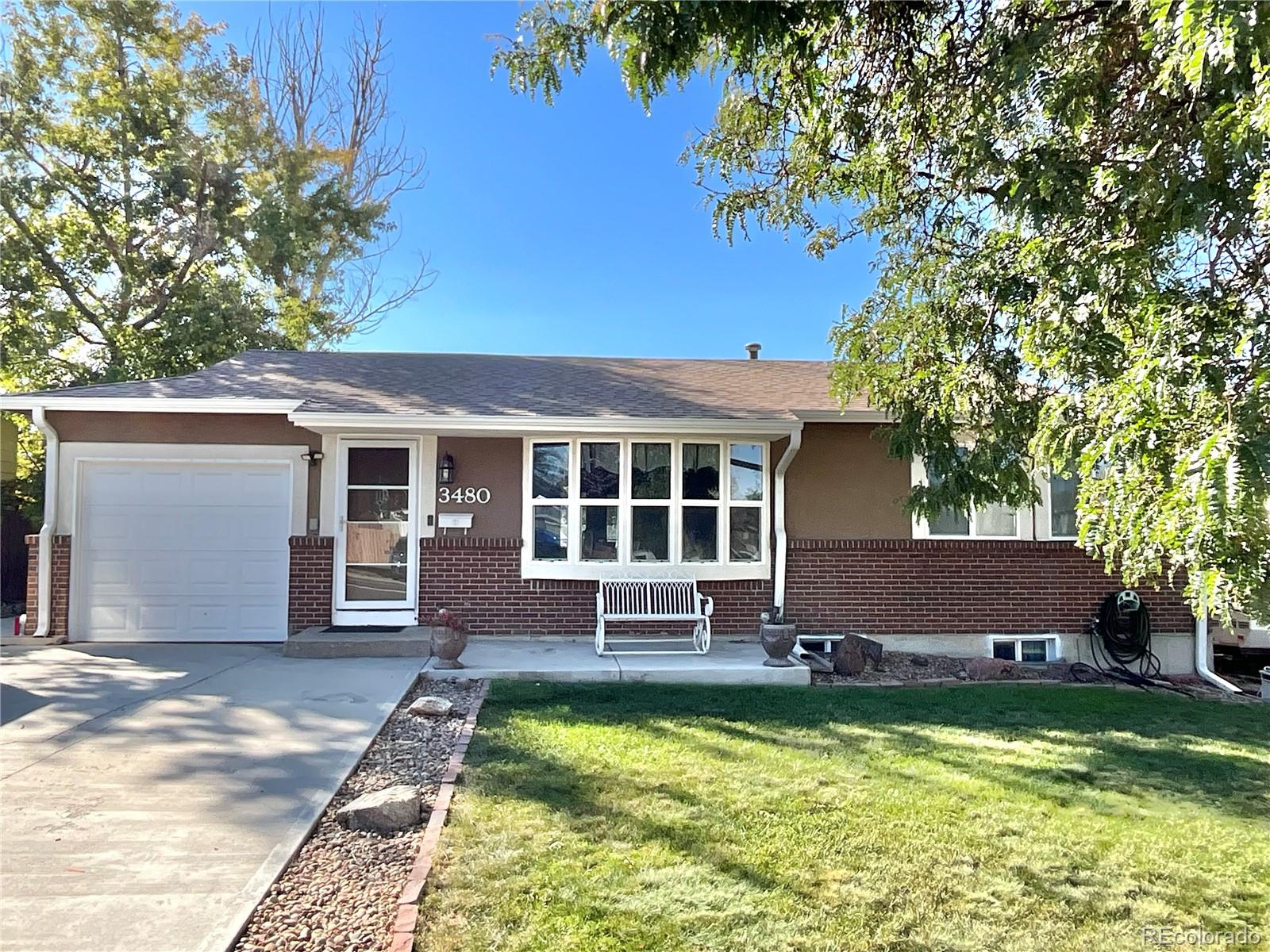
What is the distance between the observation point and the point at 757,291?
48.9 ft

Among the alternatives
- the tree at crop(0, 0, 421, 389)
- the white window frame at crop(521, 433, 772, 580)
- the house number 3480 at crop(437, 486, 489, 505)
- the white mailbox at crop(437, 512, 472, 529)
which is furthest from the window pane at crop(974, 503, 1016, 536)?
the tree at crop(0, 0, 421, 389)

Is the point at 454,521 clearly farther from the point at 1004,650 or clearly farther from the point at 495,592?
the point at 1004,650

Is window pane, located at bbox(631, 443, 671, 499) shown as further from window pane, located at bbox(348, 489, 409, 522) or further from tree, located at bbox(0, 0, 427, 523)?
tree, located at bbox(0, 0, 427, 523)

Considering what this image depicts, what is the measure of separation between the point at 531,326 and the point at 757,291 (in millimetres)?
5849

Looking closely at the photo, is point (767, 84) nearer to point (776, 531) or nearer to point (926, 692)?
point (776, 531)

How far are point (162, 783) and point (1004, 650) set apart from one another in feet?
27.9

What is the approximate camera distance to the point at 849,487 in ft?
28.6

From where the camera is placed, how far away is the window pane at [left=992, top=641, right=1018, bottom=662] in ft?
28.5

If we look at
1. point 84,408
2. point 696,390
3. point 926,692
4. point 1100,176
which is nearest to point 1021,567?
point 926,692

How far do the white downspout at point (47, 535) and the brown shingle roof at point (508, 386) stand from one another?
406 millimetres

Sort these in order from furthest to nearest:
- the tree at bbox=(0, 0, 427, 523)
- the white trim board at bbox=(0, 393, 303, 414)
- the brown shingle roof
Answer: the tree at bbox=(0, 0, 427, 523)
the brown shingle roof
the white trim board at bbox=(0, 393, 303, 414)

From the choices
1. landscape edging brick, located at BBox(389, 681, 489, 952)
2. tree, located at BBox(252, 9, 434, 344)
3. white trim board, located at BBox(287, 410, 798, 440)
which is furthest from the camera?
tree, located at BBox(252, 9, 434, 344)

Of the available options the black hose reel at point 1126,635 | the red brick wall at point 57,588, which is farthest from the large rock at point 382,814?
the black hose reel at point 1126,635

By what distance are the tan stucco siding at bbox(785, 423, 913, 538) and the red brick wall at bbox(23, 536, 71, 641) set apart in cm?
825
